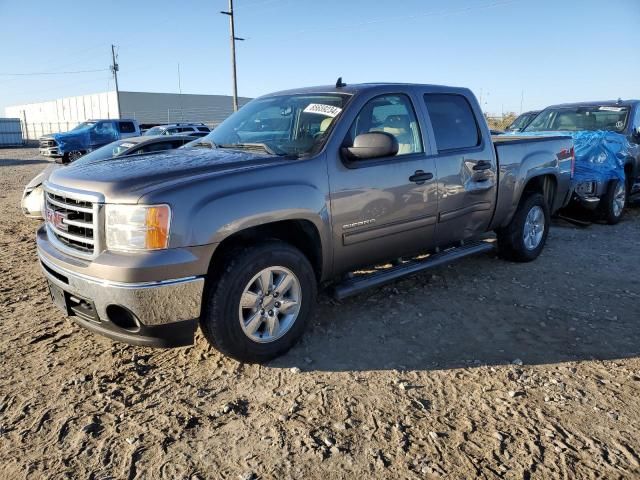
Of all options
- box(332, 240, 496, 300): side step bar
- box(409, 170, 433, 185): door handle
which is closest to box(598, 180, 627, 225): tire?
box(332, 240, 496, 300): side step bar

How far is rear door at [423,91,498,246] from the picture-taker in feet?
14.6

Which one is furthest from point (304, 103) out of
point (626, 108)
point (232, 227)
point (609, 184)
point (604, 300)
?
point (626, 108)

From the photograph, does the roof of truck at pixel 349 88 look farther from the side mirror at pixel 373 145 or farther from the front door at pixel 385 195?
the side mirror at pixel 373 145

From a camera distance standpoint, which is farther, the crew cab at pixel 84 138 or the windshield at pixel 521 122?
the crew cab at pixel 84 138

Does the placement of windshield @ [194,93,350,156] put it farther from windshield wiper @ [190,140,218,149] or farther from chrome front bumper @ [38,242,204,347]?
chrome front bumper @ [38,242,204,347]

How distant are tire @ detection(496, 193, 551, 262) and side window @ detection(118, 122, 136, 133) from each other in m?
20.6

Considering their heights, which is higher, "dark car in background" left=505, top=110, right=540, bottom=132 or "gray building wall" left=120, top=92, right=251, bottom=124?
"gray building wall" left=120, top=92, right=251, bottom=124

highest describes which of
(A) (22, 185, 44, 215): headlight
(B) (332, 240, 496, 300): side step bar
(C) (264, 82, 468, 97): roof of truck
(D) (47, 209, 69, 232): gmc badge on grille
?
(C) (264, 82, 468, 97): roof of truck

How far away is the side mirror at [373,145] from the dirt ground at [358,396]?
54.3 inches

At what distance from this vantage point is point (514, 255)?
5.69 meters

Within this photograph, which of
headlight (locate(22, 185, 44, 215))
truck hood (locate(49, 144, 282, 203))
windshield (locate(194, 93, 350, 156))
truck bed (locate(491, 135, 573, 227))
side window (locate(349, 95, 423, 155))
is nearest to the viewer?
truck hood (locate(49, 144, 282, 203))

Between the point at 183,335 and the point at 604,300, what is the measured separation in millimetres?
3761

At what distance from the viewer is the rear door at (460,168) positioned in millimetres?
4461

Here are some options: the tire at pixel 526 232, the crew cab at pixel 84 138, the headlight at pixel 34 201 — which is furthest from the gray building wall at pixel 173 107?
the tire at pixel 526 232
